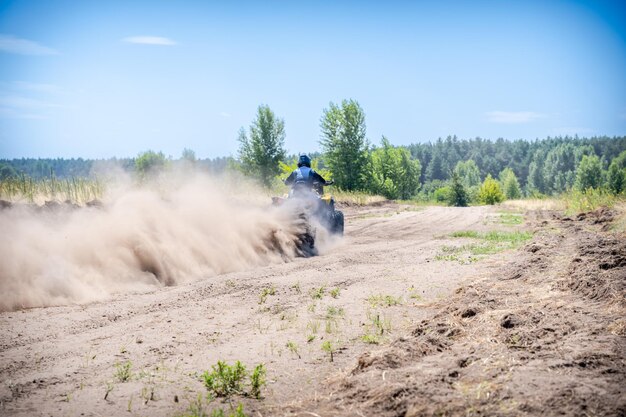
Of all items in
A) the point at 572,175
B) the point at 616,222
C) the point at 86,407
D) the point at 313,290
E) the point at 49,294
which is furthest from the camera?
the point at 572,175

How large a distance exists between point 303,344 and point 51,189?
12633 millimetres

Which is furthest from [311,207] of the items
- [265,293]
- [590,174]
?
[590,174]

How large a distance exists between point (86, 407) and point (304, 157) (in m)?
10.0

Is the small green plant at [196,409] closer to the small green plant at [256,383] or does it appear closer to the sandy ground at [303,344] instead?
the sandy ground at [303,344]

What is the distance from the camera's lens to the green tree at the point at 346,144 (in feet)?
165

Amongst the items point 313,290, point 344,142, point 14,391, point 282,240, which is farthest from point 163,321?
point 344,142

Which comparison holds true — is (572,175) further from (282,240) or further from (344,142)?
(282,240)

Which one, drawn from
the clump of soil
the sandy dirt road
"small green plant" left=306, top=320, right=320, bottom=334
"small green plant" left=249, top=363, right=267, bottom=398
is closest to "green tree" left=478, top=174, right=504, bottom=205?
the sandy dirt road

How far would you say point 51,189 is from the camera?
14398mm

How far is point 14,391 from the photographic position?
3975mm

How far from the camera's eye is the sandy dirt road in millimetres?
3973

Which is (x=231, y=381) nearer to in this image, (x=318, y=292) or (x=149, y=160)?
(x=318, y=292)

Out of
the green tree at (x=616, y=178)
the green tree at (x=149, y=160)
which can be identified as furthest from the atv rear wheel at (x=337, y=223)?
the green tree at (x=149, y=160)

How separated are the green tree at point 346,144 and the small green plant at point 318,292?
139ft
